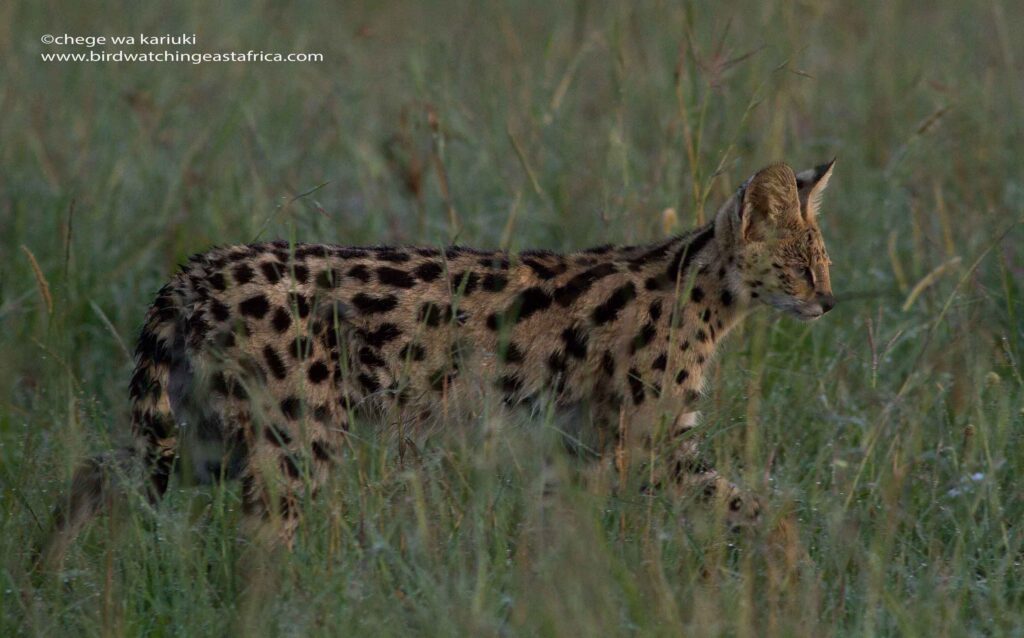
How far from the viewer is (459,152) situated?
380 inches

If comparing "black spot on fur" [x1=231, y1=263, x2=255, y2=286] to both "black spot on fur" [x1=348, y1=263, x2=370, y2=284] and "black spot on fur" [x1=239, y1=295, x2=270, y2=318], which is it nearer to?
"black spot on fur" [x1=239, y1=295, x2=270, y2=318]

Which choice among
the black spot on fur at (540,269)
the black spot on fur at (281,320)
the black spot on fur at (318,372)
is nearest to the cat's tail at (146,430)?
the black spot on fur at (281,320)

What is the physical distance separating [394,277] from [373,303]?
0.14 meters

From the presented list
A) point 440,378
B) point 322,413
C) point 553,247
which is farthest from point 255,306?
point 553,247

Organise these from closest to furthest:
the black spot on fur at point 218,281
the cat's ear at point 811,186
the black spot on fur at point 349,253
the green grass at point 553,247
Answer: the green grass at point 553,247
the black spot on fur at point 218,281
the black spot on fur at point 349,253
the cat's ear at point 811,186

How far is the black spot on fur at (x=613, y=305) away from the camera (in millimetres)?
6043

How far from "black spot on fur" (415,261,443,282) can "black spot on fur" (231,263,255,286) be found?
0.69m

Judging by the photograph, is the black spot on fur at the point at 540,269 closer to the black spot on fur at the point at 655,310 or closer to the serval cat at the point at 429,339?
the serval cat at the point at 429,339

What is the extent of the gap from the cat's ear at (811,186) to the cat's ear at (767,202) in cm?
9

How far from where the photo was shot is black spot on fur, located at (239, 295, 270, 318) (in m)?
5.37

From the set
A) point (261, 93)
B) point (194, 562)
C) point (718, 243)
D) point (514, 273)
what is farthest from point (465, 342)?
point (261, 93)

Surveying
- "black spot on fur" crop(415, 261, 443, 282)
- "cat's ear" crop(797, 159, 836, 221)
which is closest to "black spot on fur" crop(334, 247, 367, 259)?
"black spot on fur" crop(415, 261, 443, 282)

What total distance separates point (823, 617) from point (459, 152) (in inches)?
222

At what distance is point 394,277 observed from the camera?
5.75 metres
